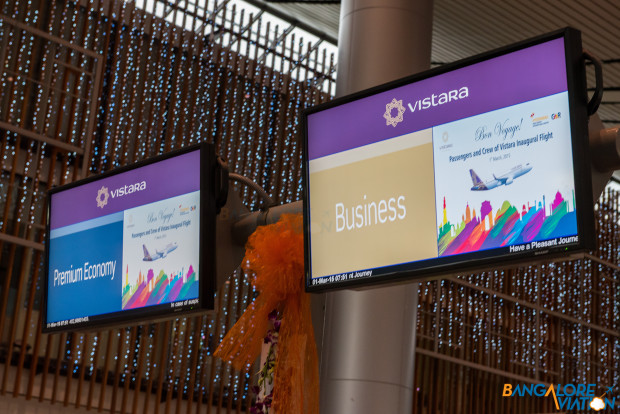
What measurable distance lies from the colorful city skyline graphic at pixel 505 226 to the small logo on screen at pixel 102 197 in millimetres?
1811

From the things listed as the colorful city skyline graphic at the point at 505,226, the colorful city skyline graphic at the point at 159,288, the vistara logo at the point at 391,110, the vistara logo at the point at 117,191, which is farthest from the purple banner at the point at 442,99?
the vistara logo at the point at 117,191

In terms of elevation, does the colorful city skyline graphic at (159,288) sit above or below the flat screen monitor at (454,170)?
below

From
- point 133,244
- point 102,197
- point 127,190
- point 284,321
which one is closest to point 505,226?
point 284,321

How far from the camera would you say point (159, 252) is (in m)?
3.90

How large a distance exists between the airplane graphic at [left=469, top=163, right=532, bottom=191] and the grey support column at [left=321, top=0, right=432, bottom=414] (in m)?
2.41

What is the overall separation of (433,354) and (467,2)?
4037 mm

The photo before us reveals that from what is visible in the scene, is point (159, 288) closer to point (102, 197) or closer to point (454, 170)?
point (102, 197)

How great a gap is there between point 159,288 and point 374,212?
1.10m

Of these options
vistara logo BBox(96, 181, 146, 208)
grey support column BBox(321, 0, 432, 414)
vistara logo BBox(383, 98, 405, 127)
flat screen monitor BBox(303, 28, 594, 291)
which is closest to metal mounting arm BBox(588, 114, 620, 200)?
flat screen monitor BBox(303, 28, 594, 291)

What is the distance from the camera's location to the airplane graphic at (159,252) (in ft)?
12.6

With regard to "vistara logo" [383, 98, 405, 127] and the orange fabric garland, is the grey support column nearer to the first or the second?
the orange fabric garland

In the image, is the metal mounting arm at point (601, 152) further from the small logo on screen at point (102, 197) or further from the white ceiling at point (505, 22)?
the white ceiling at point (505, 22)

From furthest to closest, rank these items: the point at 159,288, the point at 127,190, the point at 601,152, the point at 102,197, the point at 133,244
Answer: the point at 102,197, the point at 127,190, the point at 133,244, the point at 159,288, the point at 601,152

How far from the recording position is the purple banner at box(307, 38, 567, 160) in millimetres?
2887
